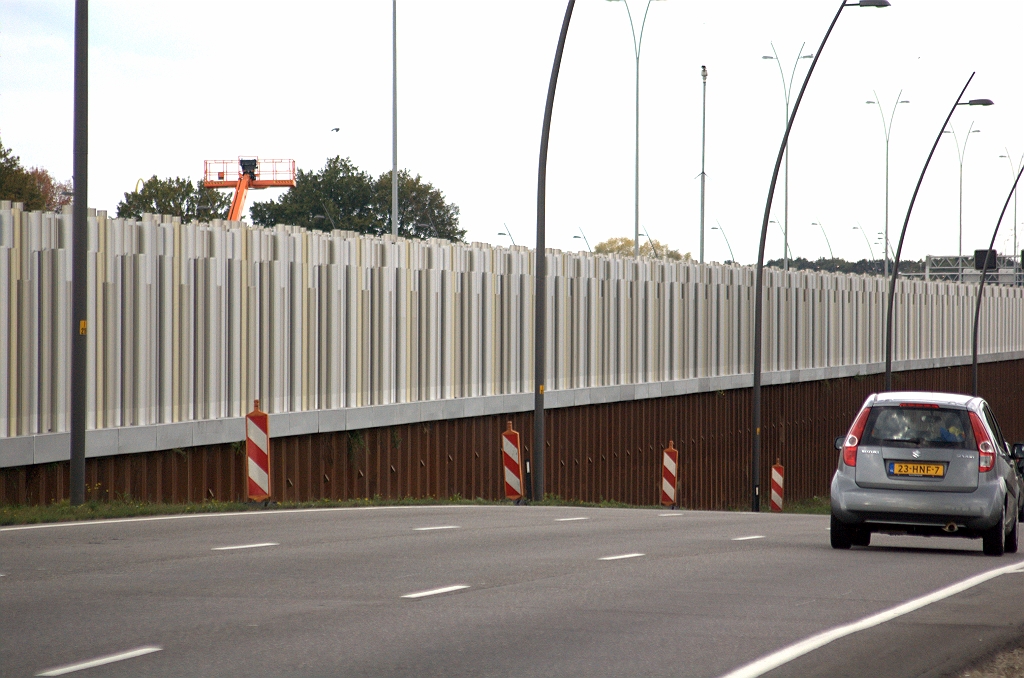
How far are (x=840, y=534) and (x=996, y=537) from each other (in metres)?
1.51

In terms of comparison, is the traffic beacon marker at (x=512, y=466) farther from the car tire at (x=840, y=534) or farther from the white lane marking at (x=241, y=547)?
the white lane marking at (x=241, y=547)

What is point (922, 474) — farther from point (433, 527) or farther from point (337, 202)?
point (337, 202)

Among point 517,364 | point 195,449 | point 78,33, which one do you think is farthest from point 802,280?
point 78,33

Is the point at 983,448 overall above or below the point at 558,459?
above

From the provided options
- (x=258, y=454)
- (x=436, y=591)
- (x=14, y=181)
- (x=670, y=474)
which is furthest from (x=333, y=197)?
(x=436, y=591)

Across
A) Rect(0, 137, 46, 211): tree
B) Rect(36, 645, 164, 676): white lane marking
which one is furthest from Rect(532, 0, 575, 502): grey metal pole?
Rect(0, 137, 46, 211): tree

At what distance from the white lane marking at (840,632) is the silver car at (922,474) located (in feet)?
6.69

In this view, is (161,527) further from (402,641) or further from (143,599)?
(402,641)

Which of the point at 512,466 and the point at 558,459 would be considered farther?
the point at 558,459

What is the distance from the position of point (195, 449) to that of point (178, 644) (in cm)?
1387

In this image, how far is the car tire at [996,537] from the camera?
573 inches

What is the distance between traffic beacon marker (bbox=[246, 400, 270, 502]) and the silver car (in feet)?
24.2

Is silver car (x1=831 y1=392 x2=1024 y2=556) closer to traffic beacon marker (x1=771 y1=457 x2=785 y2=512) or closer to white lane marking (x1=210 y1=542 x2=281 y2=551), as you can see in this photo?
white lane marking (x1=210 y1=542 x2=281 y2=551)

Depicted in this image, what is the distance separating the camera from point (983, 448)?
571 inches
